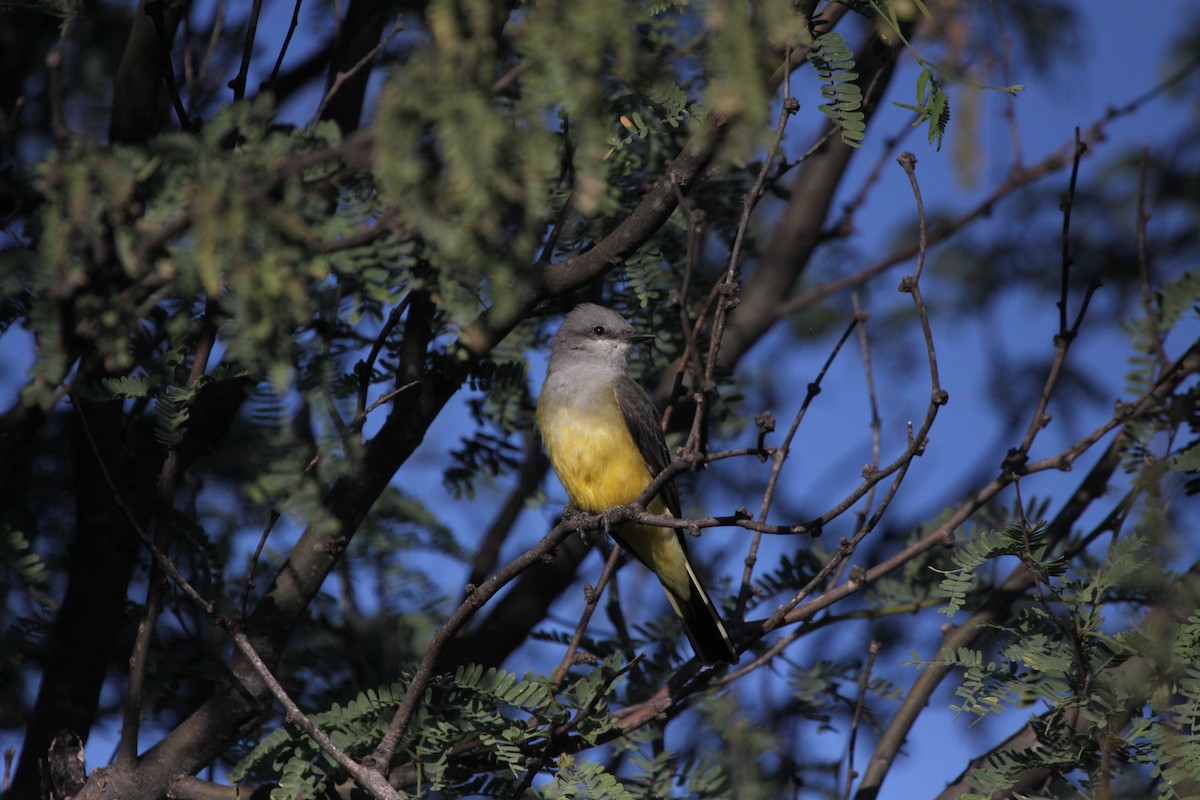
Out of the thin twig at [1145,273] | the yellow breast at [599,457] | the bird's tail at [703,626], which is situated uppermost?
the yellow breast at [599,457]

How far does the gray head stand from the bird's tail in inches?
47.2

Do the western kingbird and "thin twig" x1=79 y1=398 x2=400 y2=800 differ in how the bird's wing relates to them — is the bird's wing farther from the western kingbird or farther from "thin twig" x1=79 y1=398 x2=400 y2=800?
"thin twig" x1=79 y1=398 x2=400 y2=800

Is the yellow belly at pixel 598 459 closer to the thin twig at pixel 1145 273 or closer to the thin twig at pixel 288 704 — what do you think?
the thin twig at pixel 288 704

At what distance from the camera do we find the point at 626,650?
206 inches

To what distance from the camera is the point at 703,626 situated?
5258 mm

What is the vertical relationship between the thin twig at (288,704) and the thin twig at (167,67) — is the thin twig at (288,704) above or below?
below

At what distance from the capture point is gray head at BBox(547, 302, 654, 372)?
5844 mm

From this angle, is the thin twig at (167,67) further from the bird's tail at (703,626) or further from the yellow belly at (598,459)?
the bird's tail at (703,626)

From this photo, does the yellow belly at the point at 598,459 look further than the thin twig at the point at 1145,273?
Yes

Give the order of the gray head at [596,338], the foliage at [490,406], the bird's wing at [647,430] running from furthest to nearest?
the gray head at [596,338]
the bird's wing at [647,430]
the foliage at [490,406]

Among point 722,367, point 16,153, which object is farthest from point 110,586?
point 722,367

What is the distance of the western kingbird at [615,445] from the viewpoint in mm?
5547

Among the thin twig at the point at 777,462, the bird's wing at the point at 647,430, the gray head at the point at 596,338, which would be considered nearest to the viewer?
the thin twig at the point at 777,462

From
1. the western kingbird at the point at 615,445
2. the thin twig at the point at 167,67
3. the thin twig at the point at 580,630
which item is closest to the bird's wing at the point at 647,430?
the western kingbird at the point at 615,445
